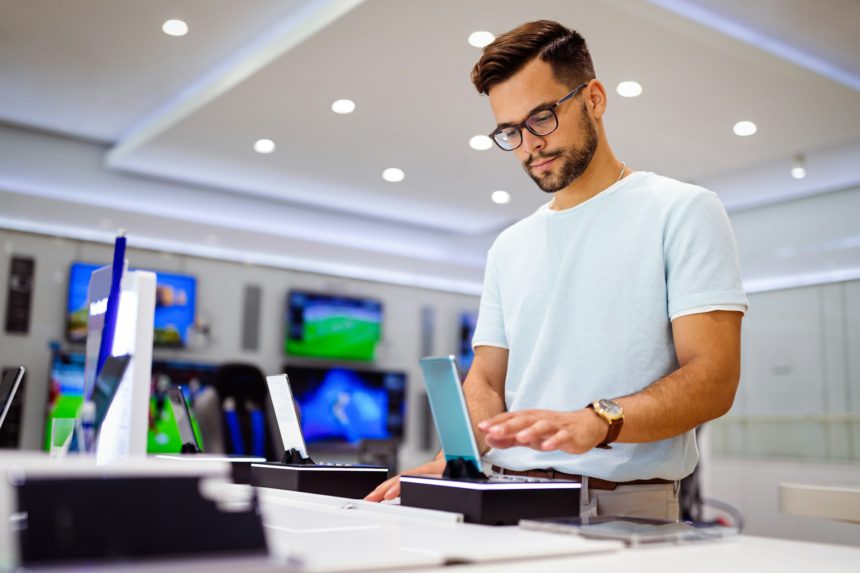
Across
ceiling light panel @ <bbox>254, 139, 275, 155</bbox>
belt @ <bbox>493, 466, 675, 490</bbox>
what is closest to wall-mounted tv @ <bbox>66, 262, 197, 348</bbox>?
ceiling light panel @ <bbox>254, 139, 275, 155</bbox>

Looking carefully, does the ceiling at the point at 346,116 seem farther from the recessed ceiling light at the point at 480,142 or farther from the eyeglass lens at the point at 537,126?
the eyeglass lens at the point at 537,126

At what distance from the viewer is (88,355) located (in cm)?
150

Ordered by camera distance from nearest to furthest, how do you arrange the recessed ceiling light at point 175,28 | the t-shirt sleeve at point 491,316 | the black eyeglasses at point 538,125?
the black eyeglasses at point 538,125 → the t-shirt sleeve at point 491,316 → the recessed ceiling light at point 175,28

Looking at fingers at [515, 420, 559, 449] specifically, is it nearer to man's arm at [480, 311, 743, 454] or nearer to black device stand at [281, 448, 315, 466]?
man's arm at [480, 311, 743, 454]

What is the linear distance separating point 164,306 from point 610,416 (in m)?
6.06

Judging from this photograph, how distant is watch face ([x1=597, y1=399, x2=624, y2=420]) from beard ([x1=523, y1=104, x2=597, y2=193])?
593mm

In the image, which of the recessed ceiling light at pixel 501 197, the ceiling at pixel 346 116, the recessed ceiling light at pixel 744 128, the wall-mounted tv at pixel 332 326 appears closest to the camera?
the ceiling at pixel 346 116

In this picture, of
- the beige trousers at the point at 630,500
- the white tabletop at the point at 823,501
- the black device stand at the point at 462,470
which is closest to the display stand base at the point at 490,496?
the black device stand at the point at 462,470

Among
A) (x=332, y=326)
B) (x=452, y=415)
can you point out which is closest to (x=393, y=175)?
(x=332, y=326)

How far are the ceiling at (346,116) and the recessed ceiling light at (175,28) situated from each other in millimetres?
46

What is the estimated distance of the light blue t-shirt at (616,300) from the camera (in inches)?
57.6

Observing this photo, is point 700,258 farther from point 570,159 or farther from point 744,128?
point 744,128

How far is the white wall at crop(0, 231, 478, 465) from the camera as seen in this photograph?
6.36m

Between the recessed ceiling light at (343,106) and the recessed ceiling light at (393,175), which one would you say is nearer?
the recessed ceiling light at (343,106)
